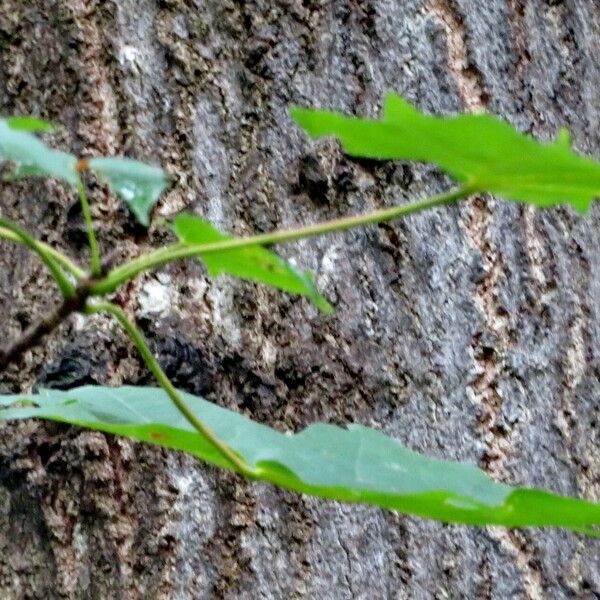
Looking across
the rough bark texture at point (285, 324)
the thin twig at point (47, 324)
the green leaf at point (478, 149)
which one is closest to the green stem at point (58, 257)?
the thin twig at point (47, 324)

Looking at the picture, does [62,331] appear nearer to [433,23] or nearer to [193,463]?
[193,463]

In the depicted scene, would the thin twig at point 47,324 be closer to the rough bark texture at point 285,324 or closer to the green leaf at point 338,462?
the green leaf at point 338,462

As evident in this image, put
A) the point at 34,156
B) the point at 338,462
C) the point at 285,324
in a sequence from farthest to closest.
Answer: the point at 285,324, the point at 338,462, the point at 34,156

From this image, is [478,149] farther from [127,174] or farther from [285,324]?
[285,324]

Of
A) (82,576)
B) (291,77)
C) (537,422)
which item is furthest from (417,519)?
(291,77)

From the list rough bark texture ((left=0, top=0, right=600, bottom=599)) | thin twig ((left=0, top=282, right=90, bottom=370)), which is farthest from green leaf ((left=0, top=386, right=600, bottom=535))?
rough bark texture ((left=0, top=0, right=600, bottom=599))

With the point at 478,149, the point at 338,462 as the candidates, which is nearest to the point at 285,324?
the point at 338,462
